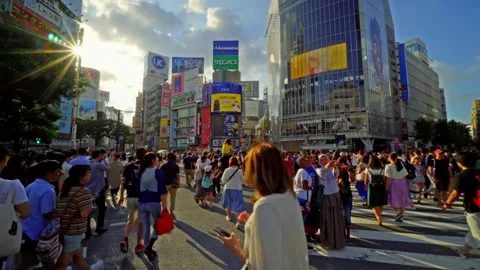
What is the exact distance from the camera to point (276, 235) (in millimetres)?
1378

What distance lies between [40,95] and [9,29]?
328 centimetres

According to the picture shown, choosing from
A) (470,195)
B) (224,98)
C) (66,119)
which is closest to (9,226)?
(470,195)

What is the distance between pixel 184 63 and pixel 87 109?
29857 millimetres

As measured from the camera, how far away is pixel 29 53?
12.3 m

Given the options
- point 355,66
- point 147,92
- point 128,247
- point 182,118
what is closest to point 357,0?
point 355,66

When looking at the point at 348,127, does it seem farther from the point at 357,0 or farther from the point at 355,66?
the point at 357,0

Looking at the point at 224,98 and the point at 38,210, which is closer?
the point at 38,210

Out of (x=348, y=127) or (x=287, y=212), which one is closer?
(x=287, y=212)

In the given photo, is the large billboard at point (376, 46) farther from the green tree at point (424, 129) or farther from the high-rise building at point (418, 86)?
the green tree at point (424, 129)

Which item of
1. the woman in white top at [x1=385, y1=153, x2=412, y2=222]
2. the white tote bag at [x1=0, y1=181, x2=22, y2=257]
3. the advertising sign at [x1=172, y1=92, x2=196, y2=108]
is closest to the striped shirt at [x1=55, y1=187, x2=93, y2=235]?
the white tote bag at [x1=0, y1=181, x2=22, y2=257]

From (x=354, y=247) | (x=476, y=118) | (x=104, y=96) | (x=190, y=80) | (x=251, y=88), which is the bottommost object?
(x=354, y=247)

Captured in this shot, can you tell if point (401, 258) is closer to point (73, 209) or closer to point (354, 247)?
point (354, 247)

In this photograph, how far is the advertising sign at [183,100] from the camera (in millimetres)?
66500

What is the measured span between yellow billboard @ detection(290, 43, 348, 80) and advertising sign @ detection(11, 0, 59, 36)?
4111cm
